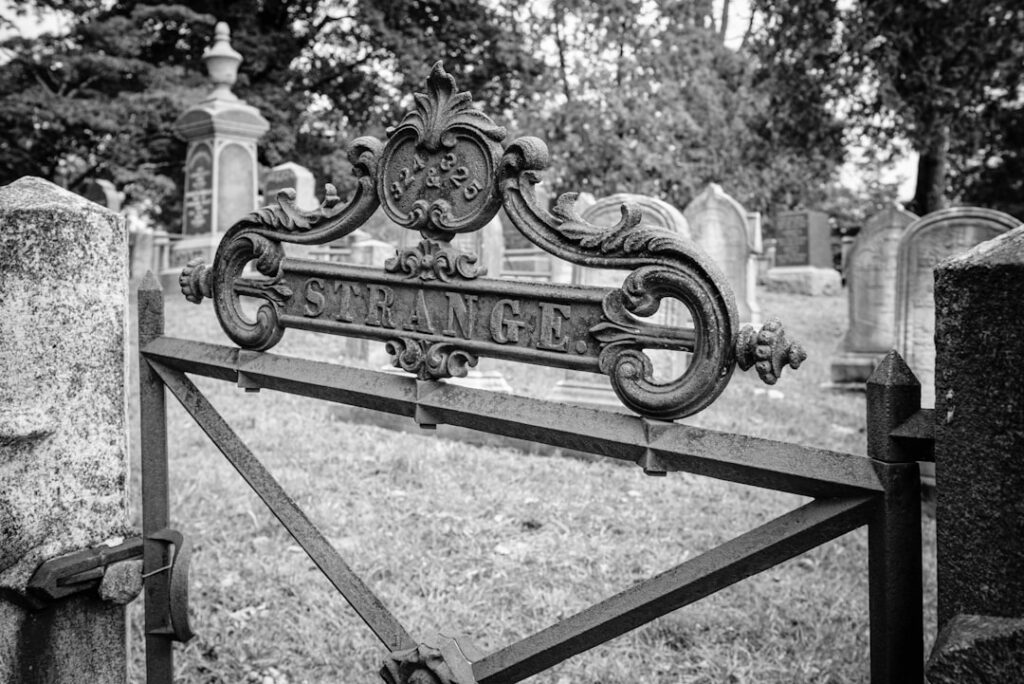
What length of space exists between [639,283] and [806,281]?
16.7 meters

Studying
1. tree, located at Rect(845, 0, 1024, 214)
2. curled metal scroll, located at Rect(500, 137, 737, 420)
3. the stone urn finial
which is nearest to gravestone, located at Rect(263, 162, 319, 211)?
the stone urn finial

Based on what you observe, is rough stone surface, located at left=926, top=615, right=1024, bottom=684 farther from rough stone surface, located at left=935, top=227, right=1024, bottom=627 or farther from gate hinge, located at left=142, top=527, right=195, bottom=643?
gate hinge, located at left=142, top=527, right=195, bottom=643

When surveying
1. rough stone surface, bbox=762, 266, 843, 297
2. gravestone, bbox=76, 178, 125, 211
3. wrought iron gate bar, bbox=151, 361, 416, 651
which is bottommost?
wrought iron gate bar, bbox=151, 361, 416, 651

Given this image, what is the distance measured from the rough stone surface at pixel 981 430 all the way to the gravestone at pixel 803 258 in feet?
54.9

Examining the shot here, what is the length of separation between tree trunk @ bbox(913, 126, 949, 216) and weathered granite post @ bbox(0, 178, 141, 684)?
15.2 meters

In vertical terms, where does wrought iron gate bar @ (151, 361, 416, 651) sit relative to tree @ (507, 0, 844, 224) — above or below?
below

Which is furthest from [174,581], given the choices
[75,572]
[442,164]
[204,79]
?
[204,79]

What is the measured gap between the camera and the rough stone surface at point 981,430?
2.92 ft

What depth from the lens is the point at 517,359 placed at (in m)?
1.40

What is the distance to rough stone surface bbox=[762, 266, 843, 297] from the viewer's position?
16672 millimetres

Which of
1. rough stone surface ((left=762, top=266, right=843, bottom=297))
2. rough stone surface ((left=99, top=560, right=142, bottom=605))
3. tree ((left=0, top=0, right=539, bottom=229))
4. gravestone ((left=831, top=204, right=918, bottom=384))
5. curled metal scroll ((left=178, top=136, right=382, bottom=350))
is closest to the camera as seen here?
curled metal scroll ((left=178, top=136, right=382, bottom=350))

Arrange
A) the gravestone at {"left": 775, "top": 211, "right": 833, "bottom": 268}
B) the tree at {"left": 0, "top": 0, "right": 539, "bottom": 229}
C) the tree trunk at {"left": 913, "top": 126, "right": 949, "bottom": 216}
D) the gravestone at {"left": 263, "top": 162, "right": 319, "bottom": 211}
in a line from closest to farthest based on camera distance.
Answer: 1. the gravestone at {"left": 263, "top": 162, "right": 319, "bottom": 211}
2. the tree trunk at {"left": 913, "top": 126, "right": 949, "bottom": 216}
3. the tree at {"left": 0, "top": 0, "right": 539, "bottom": 229}
4. the gravestone at {"left": 775, "top": 211, "right": 833, "bottom": 268}

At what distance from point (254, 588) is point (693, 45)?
64.7 feet

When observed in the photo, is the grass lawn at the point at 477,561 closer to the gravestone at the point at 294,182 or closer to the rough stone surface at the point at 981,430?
the rough stone surface at the point at 981,430
